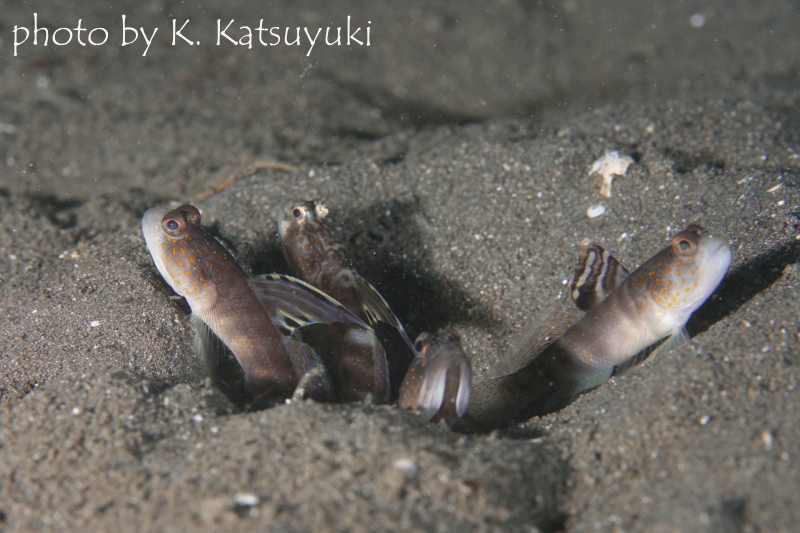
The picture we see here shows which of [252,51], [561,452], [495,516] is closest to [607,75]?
[252,51]

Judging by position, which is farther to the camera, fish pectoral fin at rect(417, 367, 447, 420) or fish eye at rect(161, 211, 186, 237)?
fish eye at rect(161, 211, 186, 237)

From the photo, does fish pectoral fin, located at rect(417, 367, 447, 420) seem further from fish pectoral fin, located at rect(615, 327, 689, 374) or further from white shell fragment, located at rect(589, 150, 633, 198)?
white shell fragment, located at rect(589, 150, 633, 198)

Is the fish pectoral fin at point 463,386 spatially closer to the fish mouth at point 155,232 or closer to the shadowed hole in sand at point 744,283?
the shadowed hole in sand at point 744,283

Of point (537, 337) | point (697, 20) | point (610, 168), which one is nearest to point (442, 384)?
point (537, 337)

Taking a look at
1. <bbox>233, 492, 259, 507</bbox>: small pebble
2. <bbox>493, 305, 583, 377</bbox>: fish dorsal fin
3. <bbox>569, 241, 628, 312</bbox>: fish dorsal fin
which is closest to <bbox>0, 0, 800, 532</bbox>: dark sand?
<bbox>233, 492, 259, 507</bbox>: small pebble

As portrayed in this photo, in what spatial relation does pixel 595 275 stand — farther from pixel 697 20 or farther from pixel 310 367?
pixel 697 20

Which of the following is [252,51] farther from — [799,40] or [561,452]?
[799,40]
